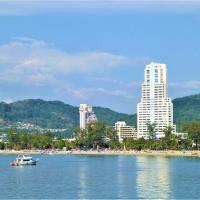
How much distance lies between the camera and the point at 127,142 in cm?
16238

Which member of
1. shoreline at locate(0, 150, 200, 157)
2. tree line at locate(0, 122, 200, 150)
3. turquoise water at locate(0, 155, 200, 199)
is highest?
tree line at locate(0, 122, 200, 150)

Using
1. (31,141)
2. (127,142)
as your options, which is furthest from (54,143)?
(127,142)

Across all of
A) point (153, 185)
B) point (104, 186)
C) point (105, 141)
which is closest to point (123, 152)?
point (105, 141)

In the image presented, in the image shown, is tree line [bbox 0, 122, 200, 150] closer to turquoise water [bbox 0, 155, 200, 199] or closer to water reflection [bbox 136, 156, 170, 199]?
water reflection [bbox 136, 156, 170, 199]

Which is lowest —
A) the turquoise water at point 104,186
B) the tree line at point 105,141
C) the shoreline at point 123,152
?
the turquoise water at point 104,186

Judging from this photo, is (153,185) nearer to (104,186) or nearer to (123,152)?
(104,186)

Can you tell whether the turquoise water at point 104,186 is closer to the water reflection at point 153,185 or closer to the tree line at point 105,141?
the water reflection at point 153,185

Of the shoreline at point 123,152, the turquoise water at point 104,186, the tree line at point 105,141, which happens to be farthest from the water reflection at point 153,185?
the tree line at point 105,141

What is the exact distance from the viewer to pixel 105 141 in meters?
174

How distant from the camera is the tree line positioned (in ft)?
505

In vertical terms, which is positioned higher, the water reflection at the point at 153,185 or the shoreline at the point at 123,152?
the shoreline at the point at 123,152

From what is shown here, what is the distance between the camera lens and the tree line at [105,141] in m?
154

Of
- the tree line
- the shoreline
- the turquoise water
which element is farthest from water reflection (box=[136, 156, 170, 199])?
the tree line

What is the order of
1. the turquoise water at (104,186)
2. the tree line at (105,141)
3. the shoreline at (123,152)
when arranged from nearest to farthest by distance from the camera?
1. the turquoise water at (104,186)
2. the shoreline at (123,152)
3. the tree line at (105,141)
